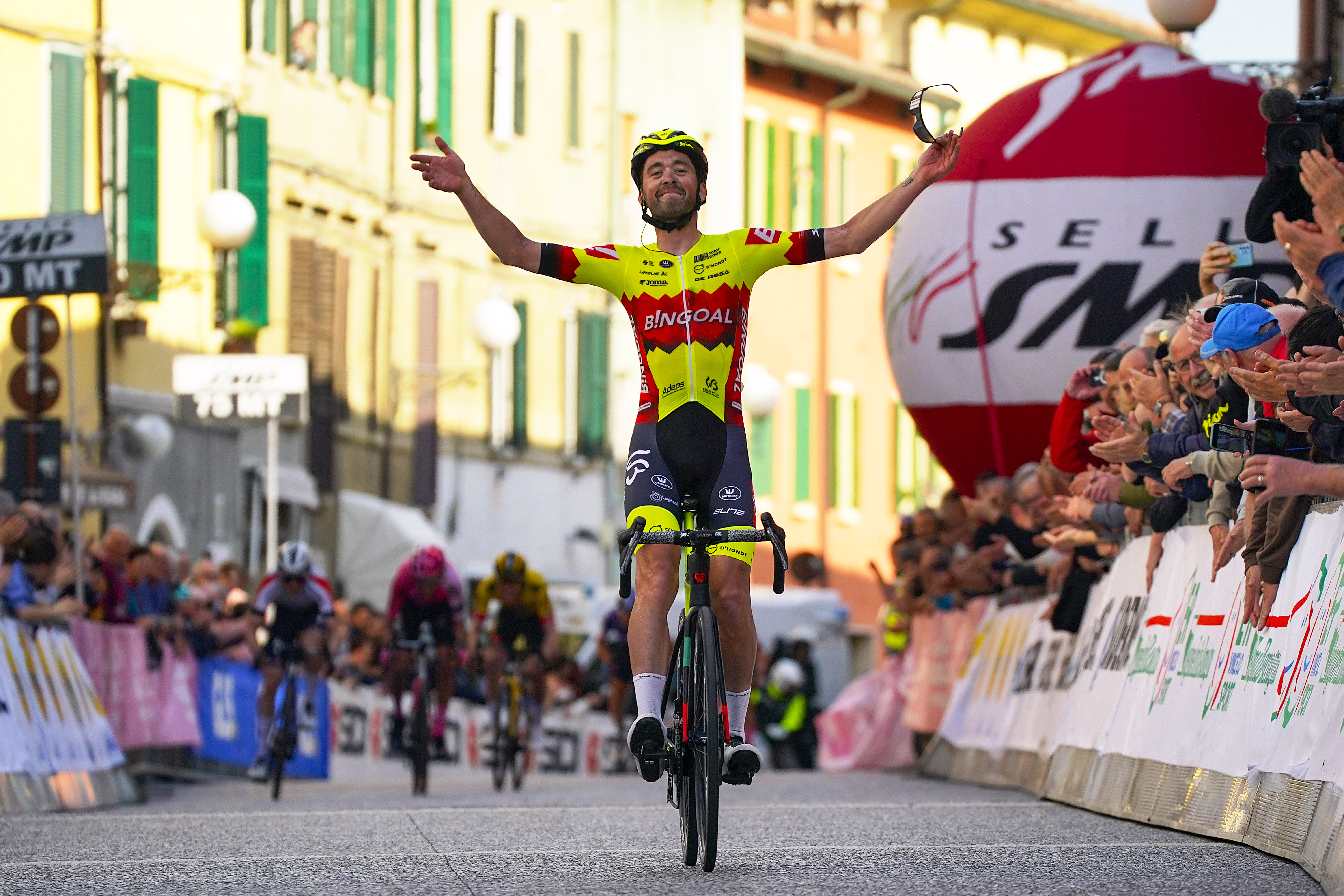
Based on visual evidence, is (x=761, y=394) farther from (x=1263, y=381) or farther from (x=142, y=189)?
(x=1263, y=381)

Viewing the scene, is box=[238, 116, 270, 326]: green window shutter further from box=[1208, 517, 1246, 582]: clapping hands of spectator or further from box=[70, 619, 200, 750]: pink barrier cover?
box=[1208, 517, 1246, 582]: clapping hands of spectator

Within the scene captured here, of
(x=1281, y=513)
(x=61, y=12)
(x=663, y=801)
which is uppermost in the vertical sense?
(x=61, y=12)

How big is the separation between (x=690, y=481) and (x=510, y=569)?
497 inches

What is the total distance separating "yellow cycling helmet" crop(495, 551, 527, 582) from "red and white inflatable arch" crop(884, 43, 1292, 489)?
130 inches

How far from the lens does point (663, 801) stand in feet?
48.4

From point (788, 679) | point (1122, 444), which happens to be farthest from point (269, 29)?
point (1122, 444)

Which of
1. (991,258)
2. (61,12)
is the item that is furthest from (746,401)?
(991,258)

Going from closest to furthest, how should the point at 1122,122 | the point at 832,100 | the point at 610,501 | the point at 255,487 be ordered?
the point at 1122,122
the point at 255,487
the point at 610,501
the point at 832,100

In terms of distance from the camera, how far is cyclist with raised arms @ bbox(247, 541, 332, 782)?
1947 centimetres

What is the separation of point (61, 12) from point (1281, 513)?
22711 mm

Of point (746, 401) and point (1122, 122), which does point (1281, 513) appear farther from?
point (746, 401)

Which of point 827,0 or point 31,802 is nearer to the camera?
point 31,802

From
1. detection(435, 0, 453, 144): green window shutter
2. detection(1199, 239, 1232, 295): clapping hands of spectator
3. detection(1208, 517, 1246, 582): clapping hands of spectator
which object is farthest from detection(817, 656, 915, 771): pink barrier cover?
detection(435, 0, 453, 144): green window shutter

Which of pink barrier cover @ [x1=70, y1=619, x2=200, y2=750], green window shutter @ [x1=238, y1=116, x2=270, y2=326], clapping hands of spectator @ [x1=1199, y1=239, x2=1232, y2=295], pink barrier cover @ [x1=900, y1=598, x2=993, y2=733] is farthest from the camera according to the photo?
green window shutter @ [x1=238, y1=116, x2=270, y2=326]
